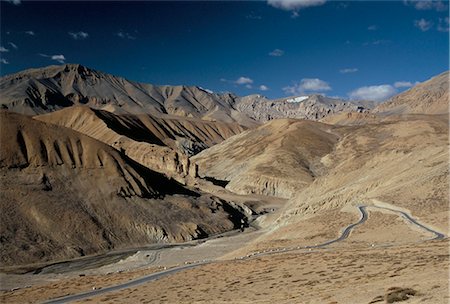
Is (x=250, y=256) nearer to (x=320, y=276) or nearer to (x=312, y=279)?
(x=320, y=276)

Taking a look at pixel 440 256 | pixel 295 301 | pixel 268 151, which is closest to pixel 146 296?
pixel 295 301

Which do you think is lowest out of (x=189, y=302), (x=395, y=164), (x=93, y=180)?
(x=189, y=302)

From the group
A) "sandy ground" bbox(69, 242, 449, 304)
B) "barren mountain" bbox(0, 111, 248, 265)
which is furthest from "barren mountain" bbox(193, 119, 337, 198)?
"sandy ground" bbox(69, 242, 449, 304)

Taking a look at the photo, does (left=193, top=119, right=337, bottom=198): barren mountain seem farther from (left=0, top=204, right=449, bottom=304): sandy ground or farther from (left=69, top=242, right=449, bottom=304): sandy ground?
(left=69, top=242, right=449, bottom=304): sandy ground

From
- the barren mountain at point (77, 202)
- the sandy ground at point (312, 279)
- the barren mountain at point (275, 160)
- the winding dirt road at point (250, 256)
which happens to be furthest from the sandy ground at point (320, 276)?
the barren mountain at point (275, 160)

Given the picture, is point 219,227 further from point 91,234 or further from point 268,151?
point 268,151

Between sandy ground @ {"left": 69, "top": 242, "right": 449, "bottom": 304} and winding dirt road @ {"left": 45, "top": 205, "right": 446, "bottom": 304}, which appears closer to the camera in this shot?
sandy ground @ {"left": 69, "top": 242, "right": 449, "bottom": 304}
